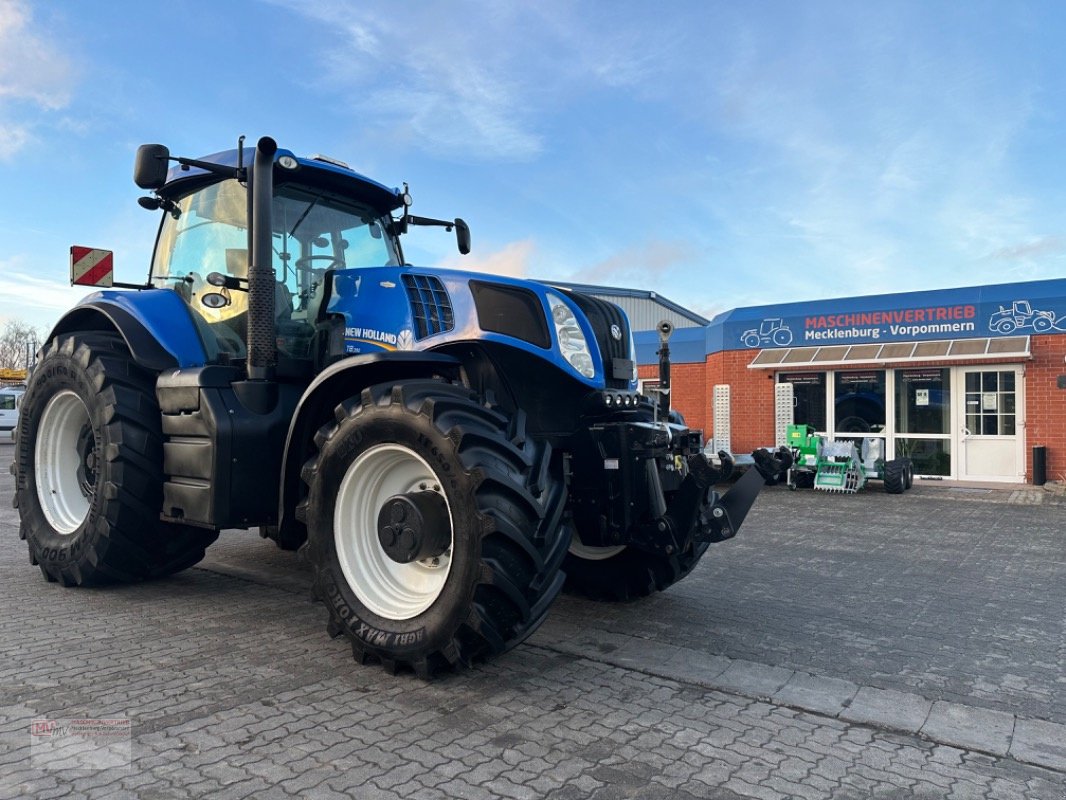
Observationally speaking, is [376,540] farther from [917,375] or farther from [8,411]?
[8,411]

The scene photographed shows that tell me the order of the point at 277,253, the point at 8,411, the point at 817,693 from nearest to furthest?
the point at 817,693 → the point at 277,253 → the point at 8,411

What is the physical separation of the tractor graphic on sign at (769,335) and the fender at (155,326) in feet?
→ 44.5

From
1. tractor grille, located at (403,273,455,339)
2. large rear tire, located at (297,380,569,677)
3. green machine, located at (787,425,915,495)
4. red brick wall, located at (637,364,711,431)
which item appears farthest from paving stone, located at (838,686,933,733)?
red brick wall, located at (637,364,711,431)

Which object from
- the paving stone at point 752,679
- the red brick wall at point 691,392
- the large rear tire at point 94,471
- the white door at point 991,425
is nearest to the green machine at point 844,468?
the white door at point 991,425

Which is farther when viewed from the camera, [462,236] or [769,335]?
[769,335]

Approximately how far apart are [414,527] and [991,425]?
14133 millimetres

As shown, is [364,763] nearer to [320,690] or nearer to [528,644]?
[320,690]

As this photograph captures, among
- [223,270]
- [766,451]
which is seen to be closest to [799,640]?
[766,451]

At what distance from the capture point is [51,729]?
10.3 feet

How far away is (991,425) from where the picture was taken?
14.5m

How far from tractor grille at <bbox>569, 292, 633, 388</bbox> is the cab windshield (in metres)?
1.70

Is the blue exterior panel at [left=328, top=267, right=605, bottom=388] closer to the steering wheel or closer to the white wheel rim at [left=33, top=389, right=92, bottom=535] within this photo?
the steering wheel

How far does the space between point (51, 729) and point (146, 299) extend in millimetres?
3115

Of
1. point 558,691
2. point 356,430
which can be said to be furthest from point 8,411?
point 558,691
